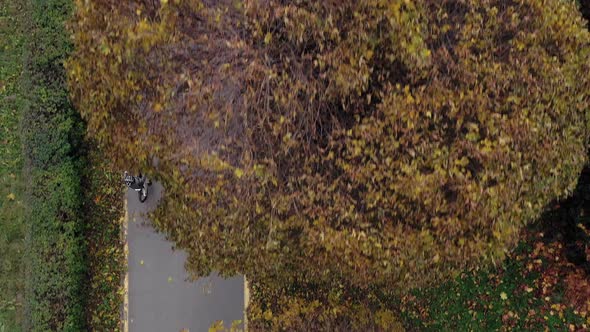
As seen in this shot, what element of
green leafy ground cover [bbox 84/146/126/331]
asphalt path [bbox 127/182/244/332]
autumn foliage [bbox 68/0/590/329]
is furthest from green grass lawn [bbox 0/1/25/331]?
autumn foliage [bbox 68/0/590/329]

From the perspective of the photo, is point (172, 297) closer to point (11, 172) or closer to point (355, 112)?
point (11, 172)

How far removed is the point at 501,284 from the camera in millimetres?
8805

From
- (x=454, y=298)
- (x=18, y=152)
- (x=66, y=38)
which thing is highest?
(x=66, y=38)

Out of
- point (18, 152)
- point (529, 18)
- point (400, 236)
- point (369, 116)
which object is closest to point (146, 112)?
point (369, 116)

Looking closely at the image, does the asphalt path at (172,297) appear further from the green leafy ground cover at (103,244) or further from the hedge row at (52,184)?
the hedge row at (52,184)

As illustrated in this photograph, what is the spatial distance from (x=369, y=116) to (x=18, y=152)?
7993 millimetres

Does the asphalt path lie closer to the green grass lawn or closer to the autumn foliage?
the green grass lawn

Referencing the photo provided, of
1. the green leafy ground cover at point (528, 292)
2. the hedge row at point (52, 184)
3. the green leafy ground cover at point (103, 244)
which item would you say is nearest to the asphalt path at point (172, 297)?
the green leafy ground cover at point (103, 244)

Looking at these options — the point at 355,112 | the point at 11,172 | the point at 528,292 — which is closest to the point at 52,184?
the point at 11,172

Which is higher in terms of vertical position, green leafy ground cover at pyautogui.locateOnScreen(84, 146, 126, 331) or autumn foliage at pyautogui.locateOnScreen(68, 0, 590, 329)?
autumn foliage at pyautogui.locateOnScreen(68, 0, 590, 329)

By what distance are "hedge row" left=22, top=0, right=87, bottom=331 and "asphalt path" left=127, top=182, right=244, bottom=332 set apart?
1062 mm

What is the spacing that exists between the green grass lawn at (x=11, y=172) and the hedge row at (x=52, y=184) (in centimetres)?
84

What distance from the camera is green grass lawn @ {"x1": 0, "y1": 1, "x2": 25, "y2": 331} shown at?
379 inches

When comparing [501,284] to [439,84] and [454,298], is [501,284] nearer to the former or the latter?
[454,298]
